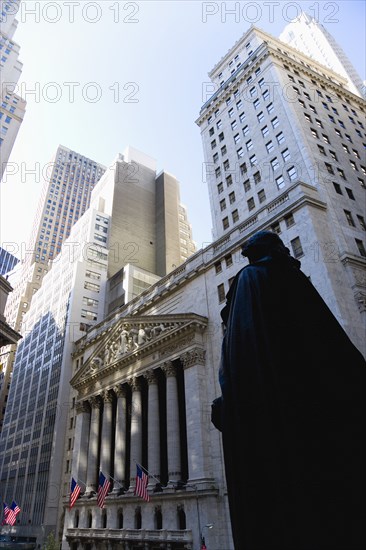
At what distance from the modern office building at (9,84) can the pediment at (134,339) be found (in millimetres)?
29914

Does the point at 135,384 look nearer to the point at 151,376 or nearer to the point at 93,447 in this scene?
the point at 151,376

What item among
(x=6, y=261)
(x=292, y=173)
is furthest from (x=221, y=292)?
(x=6, y=261)

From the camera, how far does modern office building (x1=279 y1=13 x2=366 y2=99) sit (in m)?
138

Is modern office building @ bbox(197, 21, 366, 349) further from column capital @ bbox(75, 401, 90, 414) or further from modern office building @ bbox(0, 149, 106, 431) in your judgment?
modern office building @ bbox(0, 149, 106, 431)

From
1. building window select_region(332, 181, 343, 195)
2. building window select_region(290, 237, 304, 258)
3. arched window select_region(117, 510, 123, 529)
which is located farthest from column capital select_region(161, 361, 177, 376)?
building window select_region(332, 181, 343, 195)

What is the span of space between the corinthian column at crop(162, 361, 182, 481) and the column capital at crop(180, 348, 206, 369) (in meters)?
2.29

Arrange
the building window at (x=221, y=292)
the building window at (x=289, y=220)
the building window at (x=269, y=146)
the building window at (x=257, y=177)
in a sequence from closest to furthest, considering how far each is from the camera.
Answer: the building window at (x=289, y=220) < the building window at (x=221, y=292) < the building window at (x=257, y=177) < the building window at (x=269, y=146)

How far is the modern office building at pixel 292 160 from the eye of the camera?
32.3 meters

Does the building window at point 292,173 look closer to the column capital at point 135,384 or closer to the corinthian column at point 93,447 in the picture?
the column capital at point 135,384

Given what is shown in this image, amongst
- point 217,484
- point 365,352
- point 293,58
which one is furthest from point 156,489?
point 293,58

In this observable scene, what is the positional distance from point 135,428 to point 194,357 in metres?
10.5

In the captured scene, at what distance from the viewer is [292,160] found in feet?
137

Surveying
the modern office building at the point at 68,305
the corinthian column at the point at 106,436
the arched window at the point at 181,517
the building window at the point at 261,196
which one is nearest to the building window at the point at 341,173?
the building window at the point at 261,196

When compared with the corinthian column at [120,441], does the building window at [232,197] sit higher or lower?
higher
